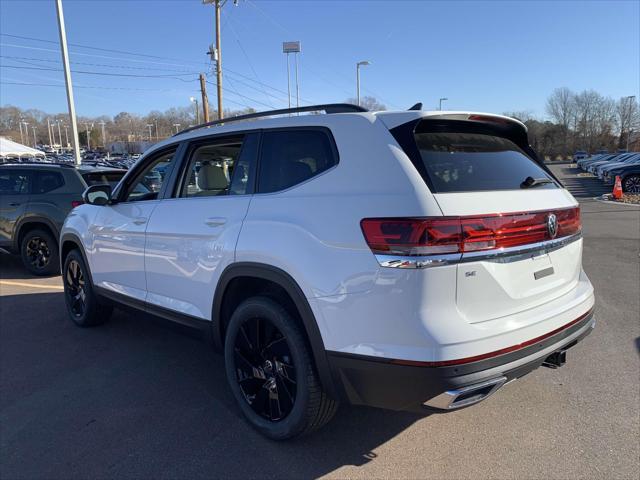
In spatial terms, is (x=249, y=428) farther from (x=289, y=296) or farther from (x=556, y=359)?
(x=556, y=359)

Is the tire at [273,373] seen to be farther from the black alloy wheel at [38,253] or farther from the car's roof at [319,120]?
the black alloy wheel at [38,253]

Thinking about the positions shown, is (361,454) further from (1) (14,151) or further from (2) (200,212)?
(1) (14,151)

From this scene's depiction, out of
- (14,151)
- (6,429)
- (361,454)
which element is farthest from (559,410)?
(14,151)

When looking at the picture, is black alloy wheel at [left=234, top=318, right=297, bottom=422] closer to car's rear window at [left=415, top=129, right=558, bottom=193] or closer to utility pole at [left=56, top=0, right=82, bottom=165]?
car's rear window at [left=415, top=129, right=558, bottom=193]

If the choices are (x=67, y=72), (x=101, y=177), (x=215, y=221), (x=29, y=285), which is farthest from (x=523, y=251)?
(x=67, y=72)

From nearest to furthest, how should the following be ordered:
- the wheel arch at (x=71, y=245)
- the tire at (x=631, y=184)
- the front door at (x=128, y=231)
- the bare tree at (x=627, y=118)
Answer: the front door at (x=128, y=231) < the wheel arch at (x=71, y=245) < the tire at (x=631, y=184) < the bare tree at (x=627, y=118)

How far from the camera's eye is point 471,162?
2.52 meters

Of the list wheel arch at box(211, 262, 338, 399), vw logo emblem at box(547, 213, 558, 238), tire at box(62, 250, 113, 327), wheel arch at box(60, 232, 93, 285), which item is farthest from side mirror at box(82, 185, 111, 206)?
vw logo emblem at box(547, 213, 558, 238)

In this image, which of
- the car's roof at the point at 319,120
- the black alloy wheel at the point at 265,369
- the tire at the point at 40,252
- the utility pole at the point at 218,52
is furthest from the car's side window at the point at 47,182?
the utility pole at the point at 218,52

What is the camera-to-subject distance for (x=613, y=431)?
2871 millimetres

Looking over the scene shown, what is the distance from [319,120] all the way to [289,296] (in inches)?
41.0

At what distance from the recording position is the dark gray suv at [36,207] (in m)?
7.53

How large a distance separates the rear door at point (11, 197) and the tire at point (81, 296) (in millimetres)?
3211

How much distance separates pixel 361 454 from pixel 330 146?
179cm
